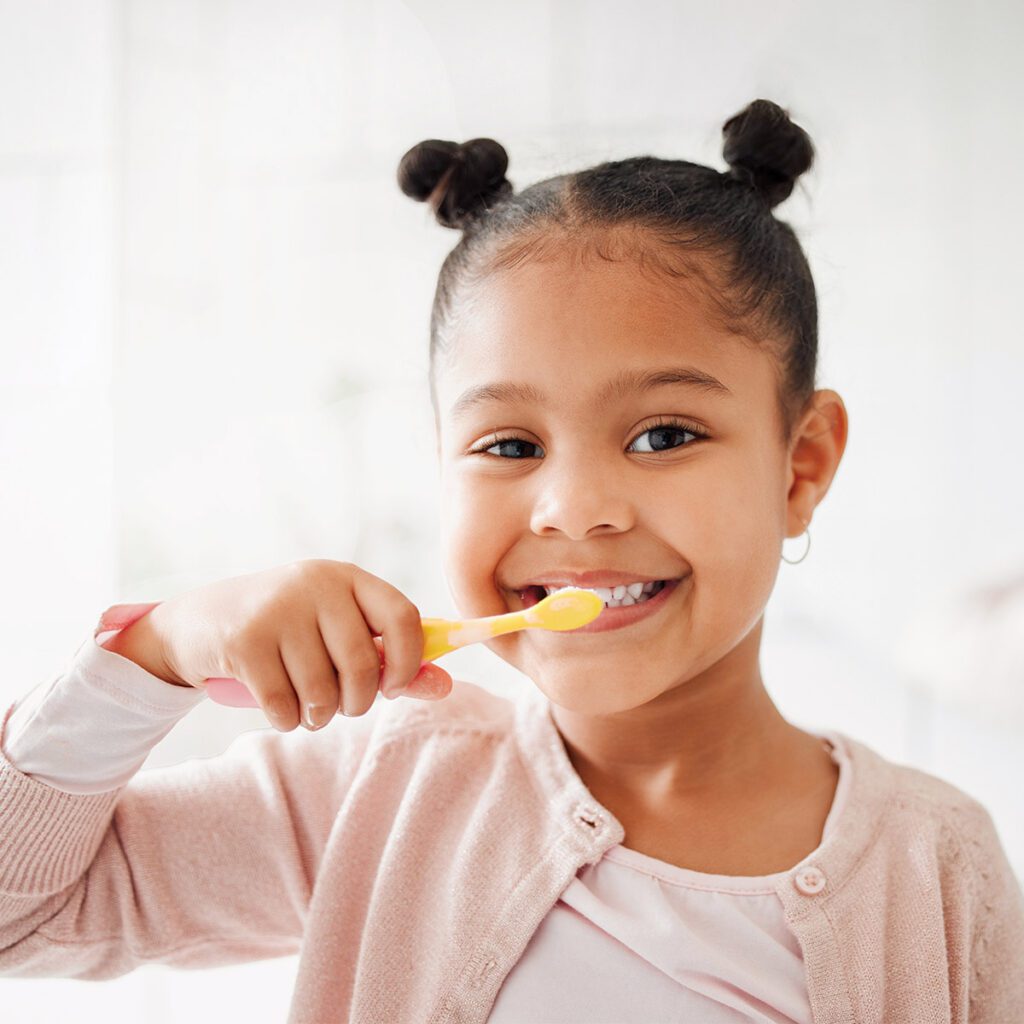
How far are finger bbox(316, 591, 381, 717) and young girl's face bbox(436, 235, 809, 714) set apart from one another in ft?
0.38

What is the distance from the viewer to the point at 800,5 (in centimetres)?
137

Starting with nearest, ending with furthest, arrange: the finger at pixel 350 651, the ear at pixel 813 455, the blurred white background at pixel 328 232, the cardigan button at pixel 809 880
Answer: the finger at pixel 350 651 → the cardigan button at pixel 809 880 → the ear at pixel 813 455 → the blurred white background at pixel 328 232

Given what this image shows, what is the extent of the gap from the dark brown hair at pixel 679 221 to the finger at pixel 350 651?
26 centimetres

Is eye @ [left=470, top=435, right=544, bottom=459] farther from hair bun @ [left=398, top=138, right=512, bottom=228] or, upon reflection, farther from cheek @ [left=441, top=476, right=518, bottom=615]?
hair bun @ [left=398, top=138, right=512, bottom=228]

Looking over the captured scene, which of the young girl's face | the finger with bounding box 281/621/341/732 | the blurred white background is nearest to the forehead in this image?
the young girl's face

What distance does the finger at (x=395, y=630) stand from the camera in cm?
64

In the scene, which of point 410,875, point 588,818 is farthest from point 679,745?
point 410,875

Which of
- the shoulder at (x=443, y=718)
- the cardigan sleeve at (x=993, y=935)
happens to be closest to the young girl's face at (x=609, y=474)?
the shoulder at (x=443, y=718)

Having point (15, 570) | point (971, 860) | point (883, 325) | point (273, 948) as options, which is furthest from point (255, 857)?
point (883, 325)

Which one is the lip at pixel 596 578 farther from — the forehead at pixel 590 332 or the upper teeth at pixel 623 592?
the forehead at pixel 590 332

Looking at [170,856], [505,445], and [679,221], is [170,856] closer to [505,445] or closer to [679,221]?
[505,445]

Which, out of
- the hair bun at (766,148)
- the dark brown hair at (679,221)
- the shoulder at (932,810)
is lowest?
the shoulder at (932,810)

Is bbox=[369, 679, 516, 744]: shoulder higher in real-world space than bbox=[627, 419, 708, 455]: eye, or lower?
lower

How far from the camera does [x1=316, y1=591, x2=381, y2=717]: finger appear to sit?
0.63 meters
